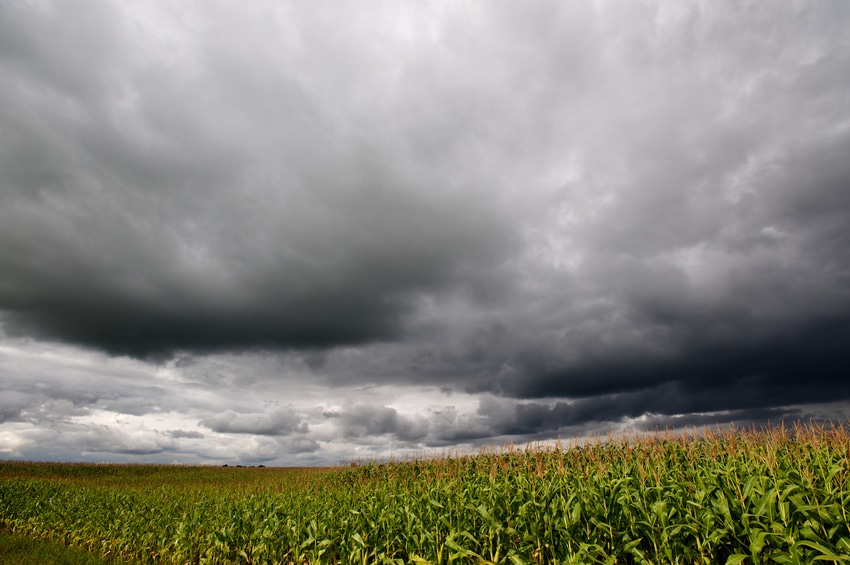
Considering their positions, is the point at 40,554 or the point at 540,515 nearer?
the point at 540,515

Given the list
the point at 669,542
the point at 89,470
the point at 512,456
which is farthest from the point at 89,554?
the point at 89,470

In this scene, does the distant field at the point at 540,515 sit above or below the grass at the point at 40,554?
above

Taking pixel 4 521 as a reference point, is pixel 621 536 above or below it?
above

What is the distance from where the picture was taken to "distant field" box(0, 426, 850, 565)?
866 centimetres

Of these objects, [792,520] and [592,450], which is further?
[592,450]

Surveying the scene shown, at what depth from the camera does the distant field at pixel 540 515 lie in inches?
341

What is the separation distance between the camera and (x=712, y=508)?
9.08 metres

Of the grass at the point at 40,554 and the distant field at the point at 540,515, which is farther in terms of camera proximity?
the grass at the point at 40,554

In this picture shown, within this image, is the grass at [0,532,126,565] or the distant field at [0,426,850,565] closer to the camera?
the distant field at [0,426,850,565]

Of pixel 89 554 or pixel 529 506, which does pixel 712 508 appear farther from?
pixel 89 554

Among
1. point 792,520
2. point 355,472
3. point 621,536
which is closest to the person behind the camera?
point 792,520

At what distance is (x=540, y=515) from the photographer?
11.8m

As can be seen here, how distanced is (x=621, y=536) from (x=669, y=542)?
3.95 feet

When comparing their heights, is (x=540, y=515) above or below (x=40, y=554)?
above
